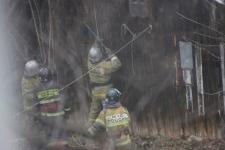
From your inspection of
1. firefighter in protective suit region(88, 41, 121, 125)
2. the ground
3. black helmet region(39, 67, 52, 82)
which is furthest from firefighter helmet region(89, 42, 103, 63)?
the ground

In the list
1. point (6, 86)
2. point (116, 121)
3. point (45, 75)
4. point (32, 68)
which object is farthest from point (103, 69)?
point (6, 86)

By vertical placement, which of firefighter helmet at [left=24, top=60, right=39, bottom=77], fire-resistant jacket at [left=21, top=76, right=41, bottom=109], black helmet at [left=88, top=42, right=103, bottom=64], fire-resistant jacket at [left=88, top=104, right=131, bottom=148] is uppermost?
black helmet at [left=88, top=42, right=103, bottom=64]

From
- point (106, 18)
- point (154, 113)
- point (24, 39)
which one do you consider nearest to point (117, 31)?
point (106, 18)

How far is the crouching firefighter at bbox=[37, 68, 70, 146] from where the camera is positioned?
11727 millimetres

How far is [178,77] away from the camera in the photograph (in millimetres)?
10648

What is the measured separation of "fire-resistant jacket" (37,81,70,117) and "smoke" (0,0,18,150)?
1311 millimetres

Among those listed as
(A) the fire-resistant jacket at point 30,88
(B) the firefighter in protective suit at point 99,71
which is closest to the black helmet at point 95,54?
(B) the firefighter in protective suit at point 99,71

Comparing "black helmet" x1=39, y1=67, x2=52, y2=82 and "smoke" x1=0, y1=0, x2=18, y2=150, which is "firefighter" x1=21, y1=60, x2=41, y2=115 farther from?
"smoke" x1=0, y1=0, x2=18, y2=150

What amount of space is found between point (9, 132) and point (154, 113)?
3.60 meters

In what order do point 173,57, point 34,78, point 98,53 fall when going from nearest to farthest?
point 173,57 < point 98,53 < point 34,78

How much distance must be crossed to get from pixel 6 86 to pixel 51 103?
2.27 m

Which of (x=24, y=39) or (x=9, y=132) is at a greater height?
(x=24, y=39)

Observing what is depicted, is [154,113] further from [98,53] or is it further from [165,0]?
[165,0]

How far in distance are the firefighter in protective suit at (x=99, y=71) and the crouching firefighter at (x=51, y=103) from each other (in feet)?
2.33
